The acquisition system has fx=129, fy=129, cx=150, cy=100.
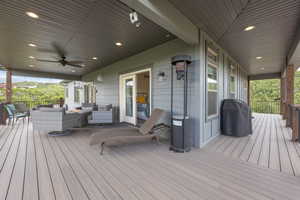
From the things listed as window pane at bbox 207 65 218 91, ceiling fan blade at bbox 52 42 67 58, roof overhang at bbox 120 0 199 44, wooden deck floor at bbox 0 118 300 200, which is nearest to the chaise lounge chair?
wooden deck floor at bbox 0 118 300 200

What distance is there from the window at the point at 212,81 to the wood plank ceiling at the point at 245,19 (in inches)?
18.5

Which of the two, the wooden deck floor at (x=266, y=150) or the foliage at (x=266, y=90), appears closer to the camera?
the wooden deck floor at (x=266, y=150)

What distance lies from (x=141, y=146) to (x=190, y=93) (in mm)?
1913

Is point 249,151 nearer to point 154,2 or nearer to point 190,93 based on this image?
point 190,93

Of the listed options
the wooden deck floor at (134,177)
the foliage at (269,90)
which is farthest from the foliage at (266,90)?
the wooden deck floor at (134,177)

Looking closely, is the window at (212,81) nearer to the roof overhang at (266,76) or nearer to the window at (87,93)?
the window at (87,93)

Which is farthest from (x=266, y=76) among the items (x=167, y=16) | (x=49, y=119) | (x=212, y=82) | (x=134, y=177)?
(x=49, y=119)

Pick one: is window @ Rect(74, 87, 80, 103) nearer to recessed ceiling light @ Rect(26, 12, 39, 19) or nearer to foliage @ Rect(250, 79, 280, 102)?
recessed ceiling light @ Rect(26, 12, 39, 19)

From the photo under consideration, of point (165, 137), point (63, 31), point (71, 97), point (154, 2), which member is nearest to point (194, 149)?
point (165, 137)

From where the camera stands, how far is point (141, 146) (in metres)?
3.40

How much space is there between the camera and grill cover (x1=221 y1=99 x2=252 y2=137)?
4.10 m

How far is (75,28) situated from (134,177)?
356 cm

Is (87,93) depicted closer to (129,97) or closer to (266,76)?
(129,97)

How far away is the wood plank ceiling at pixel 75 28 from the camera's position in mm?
2369
